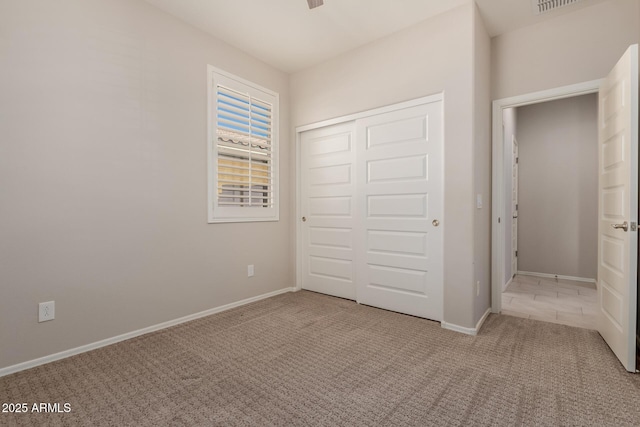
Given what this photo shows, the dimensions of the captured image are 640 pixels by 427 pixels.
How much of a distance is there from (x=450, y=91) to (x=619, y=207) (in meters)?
1.50

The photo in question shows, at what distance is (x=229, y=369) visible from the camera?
2053 millimetres

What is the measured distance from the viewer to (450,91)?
274 cm

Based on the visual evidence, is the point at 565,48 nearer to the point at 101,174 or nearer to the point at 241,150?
the point at 241,150

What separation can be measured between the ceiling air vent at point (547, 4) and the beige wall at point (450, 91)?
1.81 ft

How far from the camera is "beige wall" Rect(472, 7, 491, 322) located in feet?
8.84

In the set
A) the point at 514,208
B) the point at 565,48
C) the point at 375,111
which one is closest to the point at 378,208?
the point at 375,111

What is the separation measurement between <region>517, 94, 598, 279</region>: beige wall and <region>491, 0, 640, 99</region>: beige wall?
95.8 inches

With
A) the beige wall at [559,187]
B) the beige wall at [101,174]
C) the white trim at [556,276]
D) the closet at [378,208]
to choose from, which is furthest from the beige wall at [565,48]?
the white trim at [556,276]

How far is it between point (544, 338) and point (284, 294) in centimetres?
264

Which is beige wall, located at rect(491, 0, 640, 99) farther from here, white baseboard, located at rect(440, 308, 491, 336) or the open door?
white baseboard, located at rect(440, 308, 491, 336)

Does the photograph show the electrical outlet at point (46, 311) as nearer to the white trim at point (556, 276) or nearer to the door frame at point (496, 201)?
the door frame at point (496, 201)

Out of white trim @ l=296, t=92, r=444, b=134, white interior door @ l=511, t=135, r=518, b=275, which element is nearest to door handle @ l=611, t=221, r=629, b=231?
white trim @ l=296, t=92, r=444, b=134

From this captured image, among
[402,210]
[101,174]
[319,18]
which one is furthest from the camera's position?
[402,210]

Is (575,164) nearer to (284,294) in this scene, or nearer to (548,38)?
(548,38)
